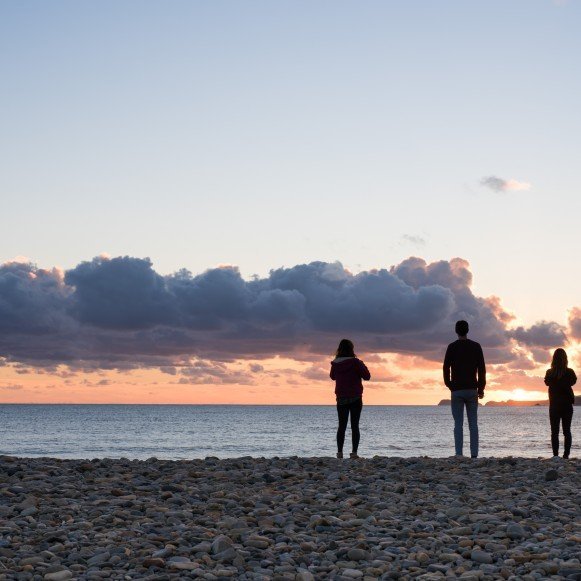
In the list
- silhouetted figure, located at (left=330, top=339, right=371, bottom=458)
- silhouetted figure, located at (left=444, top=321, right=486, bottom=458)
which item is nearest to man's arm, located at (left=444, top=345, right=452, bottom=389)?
silhouetted figure, located at (left=444, top=321, right=486, bottom=458)

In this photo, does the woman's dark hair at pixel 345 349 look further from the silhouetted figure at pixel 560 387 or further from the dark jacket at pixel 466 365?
the silhouetted figure at pixel 560 387

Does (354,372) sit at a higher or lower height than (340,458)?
higher

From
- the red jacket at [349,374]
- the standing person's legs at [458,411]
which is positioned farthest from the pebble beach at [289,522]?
the red jacket at [349,374]

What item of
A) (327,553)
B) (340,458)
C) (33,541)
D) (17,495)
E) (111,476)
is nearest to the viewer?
(327,553)

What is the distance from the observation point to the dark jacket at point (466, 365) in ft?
54.6

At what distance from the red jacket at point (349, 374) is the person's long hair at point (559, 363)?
180 inches

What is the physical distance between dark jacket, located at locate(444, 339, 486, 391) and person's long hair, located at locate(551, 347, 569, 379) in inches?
102

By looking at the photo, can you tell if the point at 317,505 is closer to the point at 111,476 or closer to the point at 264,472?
the point at 264,472

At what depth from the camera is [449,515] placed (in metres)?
11.0

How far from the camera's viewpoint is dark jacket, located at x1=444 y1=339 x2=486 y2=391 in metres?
16.6

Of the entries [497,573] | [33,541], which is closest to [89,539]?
[33,541]

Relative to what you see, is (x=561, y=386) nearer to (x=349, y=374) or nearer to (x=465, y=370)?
(x=465, y=370)

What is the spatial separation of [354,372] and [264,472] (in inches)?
136

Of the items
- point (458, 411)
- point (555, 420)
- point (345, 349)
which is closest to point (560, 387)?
point (555, 420)
